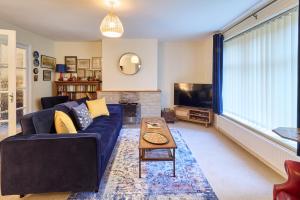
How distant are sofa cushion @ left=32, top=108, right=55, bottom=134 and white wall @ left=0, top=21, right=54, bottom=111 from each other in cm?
298

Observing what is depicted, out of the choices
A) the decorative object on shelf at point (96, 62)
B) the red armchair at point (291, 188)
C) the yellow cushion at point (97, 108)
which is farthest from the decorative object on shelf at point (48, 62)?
the red armchair at point (291, 188)

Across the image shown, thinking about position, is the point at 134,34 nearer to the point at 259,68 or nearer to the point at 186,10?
the point at 186,10

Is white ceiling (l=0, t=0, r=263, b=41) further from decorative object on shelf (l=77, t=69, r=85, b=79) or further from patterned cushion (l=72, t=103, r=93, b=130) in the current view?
patterned cushion (l=72, t=103, r=93, b=130)

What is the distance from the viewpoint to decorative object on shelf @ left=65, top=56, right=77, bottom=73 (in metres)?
6.64

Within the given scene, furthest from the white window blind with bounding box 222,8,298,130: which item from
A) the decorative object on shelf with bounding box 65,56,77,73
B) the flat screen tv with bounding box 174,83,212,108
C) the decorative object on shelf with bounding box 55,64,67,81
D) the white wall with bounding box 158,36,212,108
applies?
the decorative object on shelf with bounding box 55,64,67,81

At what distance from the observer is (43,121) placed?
2.56m

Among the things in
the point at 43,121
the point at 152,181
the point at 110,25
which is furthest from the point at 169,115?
the point at 43,121

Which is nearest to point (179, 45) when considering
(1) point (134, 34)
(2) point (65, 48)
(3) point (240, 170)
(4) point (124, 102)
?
(1) point (134, 34)

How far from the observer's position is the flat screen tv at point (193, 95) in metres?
5.79

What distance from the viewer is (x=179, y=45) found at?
22.0 feet

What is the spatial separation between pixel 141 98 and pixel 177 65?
160cm

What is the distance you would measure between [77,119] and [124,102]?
2851 mm

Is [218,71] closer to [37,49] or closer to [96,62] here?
[96,62]

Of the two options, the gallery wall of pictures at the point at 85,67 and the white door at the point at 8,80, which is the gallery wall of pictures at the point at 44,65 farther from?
the white door at the point at 8,80
